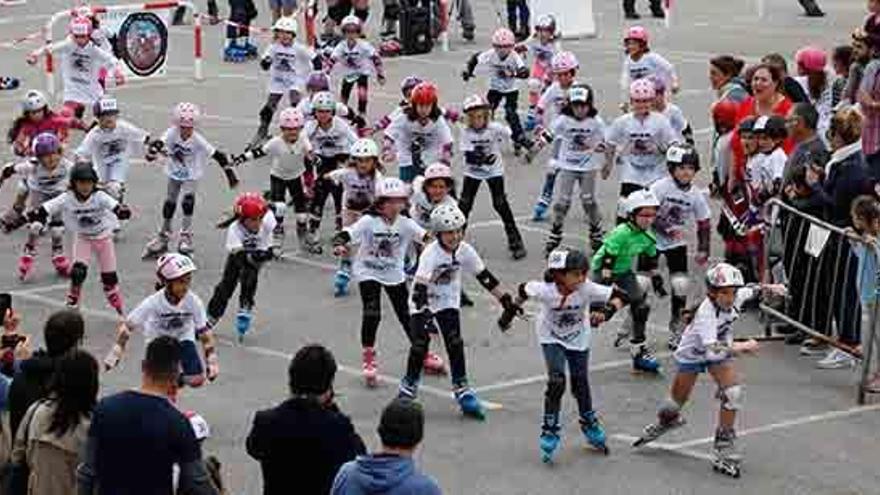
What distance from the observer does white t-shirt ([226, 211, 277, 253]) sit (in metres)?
19.3

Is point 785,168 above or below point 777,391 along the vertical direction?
above

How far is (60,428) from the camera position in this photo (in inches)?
442

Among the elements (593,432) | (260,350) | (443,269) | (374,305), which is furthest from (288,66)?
(593,432)

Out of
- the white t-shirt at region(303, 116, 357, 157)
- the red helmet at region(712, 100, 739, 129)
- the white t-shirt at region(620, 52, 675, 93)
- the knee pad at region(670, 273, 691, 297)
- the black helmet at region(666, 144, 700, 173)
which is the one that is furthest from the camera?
the white t-shirt at region(620, 52, 675, 93)

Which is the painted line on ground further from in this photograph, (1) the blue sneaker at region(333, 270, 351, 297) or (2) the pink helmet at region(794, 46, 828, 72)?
(2) the pink helmet at region(794, 46, 828, 72)

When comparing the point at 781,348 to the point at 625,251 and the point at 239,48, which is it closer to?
the point at 625,251

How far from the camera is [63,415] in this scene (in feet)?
36.8

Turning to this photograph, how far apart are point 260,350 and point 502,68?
9.04 m

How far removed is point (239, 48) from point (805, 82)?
15.4m

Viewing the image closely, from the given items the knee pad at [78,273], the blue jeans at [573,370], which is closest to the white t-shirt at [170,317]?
the blue jeans at [573,370]

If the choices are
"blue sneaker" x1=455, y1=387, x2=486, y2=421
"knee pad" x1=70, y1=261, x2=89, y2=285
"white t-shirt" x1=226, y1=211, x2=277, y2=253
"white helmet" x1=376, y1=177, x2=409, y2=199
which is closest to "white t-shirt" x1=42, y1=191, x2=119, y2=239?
"knee pad" x1=70, y1=261, x2=89, y2=285

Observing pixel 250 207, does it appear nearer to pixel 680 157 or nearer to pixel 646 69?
pixel 680 157

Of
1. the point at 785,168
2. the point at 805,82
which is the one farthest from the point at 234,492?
the point at 805,82

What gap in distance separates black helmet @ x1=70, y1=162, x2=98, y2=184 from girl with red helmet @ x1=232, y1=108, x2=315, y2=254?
2.74m
